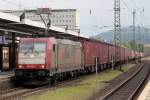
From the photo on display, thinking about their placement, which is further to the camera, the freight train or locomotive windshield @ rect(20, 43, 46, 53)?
locomotive windshield @ rect(20, 43, 46, 53)

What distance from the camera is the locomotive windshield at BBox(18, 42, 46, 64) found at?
27719 millimetres

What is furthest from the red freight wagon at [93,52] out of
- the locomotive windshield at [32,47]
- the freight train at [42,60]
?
the locomotive windshield at [32,47]

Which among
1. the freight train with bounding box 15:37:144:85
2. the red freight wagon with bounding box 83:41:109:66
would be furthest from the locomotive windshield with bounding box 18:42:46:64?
the red freight wagon with bounding box 83:41:109:66

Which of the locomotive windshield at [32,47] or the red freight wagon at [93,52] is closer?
the locomotive windshield at [32,47]

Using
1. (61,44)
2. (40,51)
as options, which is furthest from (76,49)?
(40,51)

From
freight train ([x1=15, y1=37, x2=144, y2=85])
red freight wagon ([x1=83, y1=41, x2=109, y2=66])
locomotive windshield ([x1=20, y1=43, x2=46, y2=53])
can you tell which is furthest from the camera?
red freight wagon ([x1=83, y1=41, x2=109, y2=66])

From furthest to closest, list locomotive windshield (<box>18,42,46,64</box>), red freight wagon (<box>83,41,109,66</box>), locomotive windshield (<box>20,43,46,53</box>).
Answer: red freight wagon (<box>83,41,109,66</box>) < locomotive windshield (<box>20,43,46,53</box>) < locomotive windshield (<box>18,42,46,64</box>)

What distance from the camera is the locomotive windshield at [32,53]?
2772 centimetres

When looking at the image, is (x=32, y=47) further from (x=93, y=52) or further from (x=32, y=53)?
(x=93, y=52)

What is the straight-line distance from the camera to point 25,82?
92.1 ft

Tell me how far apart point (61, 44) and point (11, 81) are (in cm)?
441

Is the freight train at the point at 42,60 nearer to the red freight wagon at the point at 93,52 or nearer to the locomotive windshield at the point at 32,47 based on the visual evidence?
the locomotive windshield at the point at 32,47

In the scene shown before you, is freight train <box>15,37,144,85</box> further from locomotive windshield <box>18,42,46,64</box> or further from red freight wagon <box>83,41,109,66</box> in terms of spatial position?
red freight wagon <box>83,41,109,66</box>

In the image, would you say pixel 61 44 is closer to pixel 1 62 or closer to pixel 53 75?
pixel 53 75
